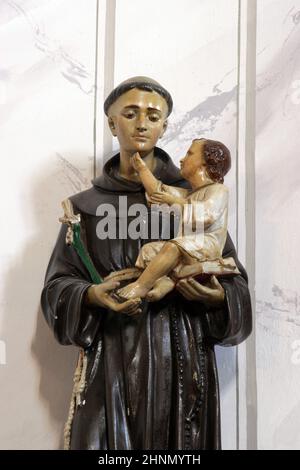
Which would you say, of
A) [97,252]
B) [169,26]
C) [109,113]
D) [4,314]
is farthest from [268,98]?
[4,314]

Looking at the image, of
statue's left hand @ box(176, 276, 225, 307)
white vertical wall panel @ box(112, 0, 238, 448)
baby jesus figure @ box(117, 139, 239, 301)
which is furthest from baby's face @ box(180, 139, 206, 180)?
white vertical wall panel @ box(112, 0, 238, 448)

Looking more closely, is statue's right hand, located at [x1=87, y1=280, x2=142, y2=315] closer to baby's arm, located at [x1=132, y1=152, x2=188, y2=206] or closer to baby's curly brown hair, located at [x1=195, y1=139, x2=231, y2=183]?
baby's arm, located at [x1=132, y1=152, x2=188, y2=206]

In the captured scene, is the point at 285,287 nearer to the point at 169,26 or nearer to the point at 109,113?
the point at 109,113

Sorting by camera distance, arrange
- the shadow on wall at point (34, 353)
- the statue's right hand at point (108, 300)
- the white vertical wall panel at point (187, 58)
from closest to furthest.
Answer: the statue's right hand at point (108, 300)
the shadow on wall at point (34, 353)
the white vertical wall panel at point (187, 58)

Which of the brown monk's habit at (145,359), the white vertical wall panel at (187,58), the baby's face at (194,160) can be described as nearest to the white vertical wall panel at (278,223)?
the white vertical wall panel at (187,58)

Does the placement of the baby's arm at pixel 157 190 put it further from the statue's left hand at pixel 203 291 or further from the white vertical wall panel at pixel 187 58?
the white vertical wall panel at pixel 187 58

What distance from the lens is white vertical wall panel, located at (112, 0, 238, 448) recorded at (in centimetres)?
213

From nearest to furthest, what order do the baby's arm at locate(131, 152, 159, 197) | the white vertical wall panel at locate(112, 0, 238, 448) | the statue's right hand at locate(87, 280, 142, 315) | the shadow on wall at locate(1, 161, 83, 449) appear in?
the statue's right hand at locate(87, 280, 142, 315)
the baby's arm at locate(131, 152, 159, 197)
the shadow on wall at locate(1, 161, 83, 449)
the white vertical wall panel at locate(112, 0, 238, 448)

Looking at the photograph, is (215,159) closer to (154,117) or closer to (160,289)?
(154,117)

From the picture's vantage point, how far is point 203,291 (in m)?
1.69

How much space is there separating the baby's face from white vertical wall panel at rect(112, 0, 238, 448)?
33 cm

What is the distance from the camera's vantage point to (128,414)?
1.71 metres

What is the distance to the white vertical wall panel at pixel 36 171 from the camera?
1.96 m

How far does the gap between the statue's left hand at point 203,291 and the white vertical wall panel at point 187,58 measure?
1.40 feet
